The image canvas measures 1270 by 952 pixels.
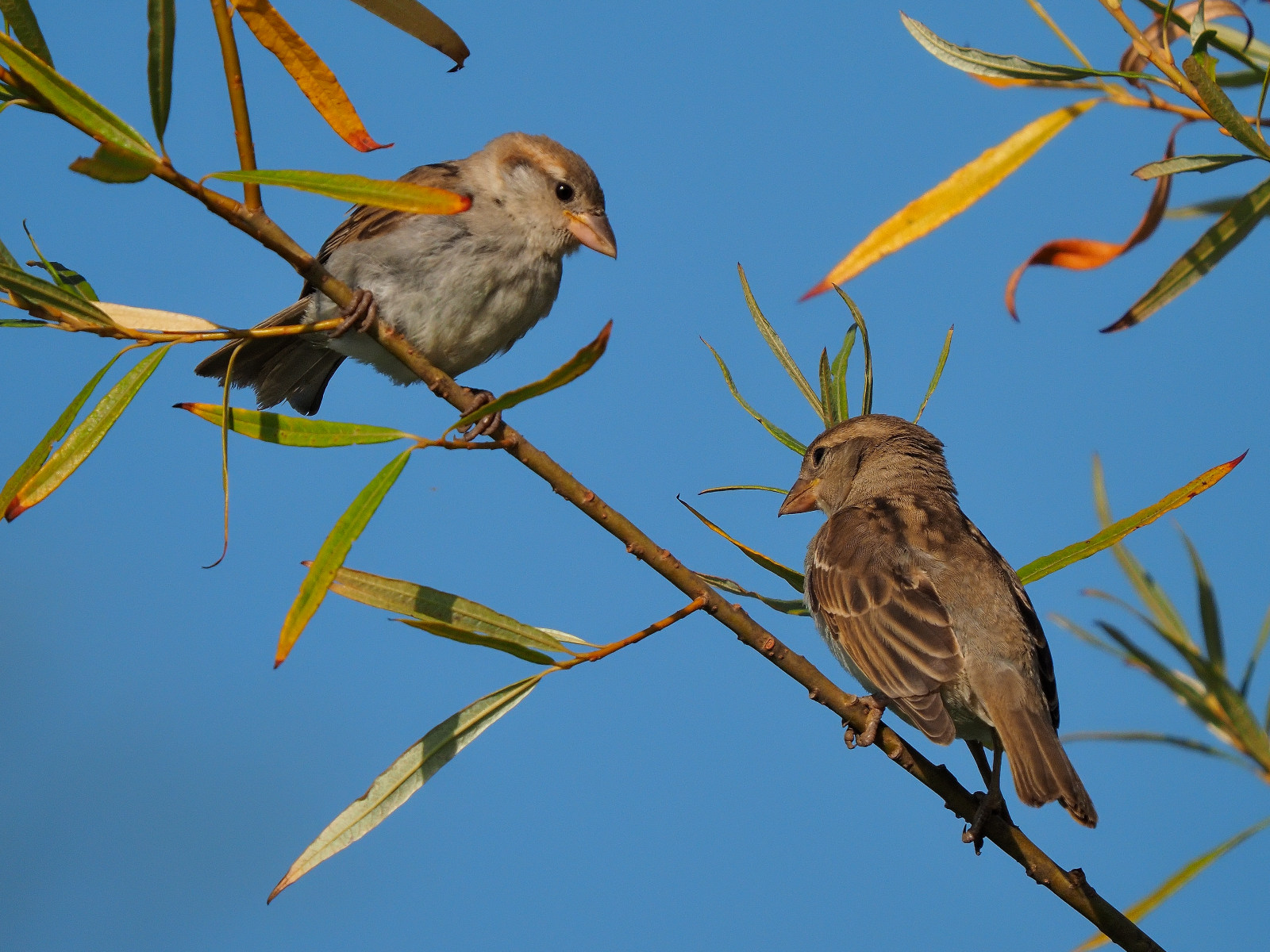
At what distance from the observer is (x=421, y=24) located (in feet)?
9.89

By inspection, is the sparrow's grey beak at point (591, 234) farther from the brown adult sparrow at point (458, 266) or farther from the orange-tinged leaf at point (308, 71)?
the orange-tinged leaf at point (308, 71)

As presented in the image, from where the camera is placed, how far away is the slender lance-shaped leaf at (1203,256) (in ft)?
10.6

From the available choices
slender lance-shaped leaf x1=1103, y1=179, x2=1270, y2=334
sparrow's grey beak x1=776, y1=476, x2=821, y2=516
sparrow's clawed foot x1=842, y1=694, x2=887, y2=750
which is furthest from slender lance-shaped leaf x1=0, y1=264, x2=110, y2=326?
sparrow's grey beak x1=776, y1=476, x2=821, y2=516

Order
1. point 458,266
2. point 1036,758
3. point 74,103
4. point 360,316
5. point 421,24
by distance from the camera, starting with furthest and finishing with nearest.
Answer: point 458,266 < point 1036,758 < point 360,316 < point 421,24 < point 74,103

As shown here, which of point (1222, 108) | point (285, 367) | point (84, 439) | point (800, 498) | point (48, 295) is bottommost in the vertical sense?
point (84, 439)

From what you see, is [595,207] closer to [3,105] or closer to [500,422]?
[500,422]

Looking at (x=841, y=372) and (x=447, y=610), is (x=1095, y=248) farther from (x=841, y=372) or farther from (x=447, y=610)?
(x=447, y=610)

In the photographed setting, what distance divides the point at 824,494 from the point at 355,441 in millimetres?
3376

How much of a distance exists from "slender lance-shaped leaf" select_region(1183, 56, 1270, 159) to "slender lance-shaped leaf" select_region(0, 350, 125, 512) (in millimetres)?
2522

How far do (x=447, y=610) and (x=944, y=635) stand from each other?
6.91 feet

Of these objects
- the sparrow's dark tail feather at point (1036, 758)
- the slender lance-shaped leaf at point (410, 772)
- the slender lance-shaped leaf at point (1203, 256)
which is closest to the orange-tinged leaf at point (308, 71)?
the slender lance-shaped leaf at point (410, 772)

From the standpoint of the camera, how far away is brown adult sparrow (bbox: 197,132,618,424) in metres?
5.01

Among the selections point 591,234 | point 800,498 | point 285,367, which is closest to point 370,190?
point 591,234

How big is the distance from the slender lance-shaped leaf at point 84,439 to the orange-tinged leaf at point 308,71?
0.68 meters
